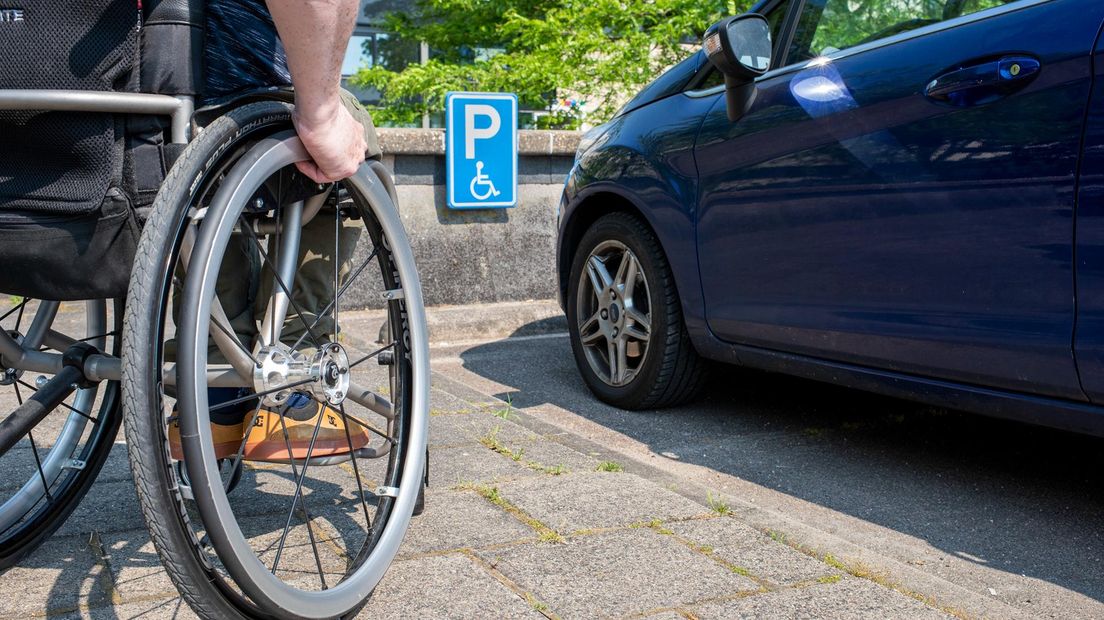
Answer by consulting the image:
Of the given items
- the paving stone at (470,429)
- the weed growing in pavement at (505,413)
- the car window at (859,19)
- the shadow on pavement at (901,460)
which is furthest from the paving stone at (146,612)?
the car window at (859,19)

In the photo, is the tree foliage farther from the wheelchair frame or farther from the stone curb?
the wheelchair frame

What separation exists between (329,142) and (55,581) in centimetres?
113

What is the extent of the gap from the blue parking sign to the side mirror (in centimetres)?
284

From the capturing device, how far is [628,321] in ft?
14.3

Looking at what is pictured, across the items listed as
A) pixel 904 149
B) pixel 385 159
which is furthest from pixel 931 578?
pixel 385 159

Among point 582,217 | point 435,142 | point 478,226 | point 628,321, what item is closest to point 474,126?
point 435,142

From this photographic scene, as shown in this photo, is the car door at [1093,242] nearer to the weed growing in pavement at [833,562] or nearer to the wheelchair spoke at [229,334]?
the weed growing in pavement at [833,562]

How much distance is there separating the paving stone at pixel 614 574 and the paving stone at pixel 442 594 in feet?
0.21

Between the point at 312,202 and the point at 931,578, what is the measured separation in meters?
1.59

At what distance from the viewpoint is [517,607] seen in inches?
89.9

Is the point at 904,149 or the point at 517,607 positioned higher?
the point at 904,149

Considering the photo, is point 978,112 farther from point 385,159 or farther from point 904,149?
point 385,159

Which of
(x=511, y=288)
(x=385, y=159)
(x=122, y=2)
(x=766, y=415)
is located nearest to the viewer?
(x=122, y=2)

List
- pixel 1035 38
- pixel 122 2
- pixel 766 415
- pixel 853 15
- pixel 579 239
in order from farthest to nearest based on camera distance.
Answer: pixel 579 239
pixel 766 415
pixel 853 15
pixel 1035 38
pixel 122 2
